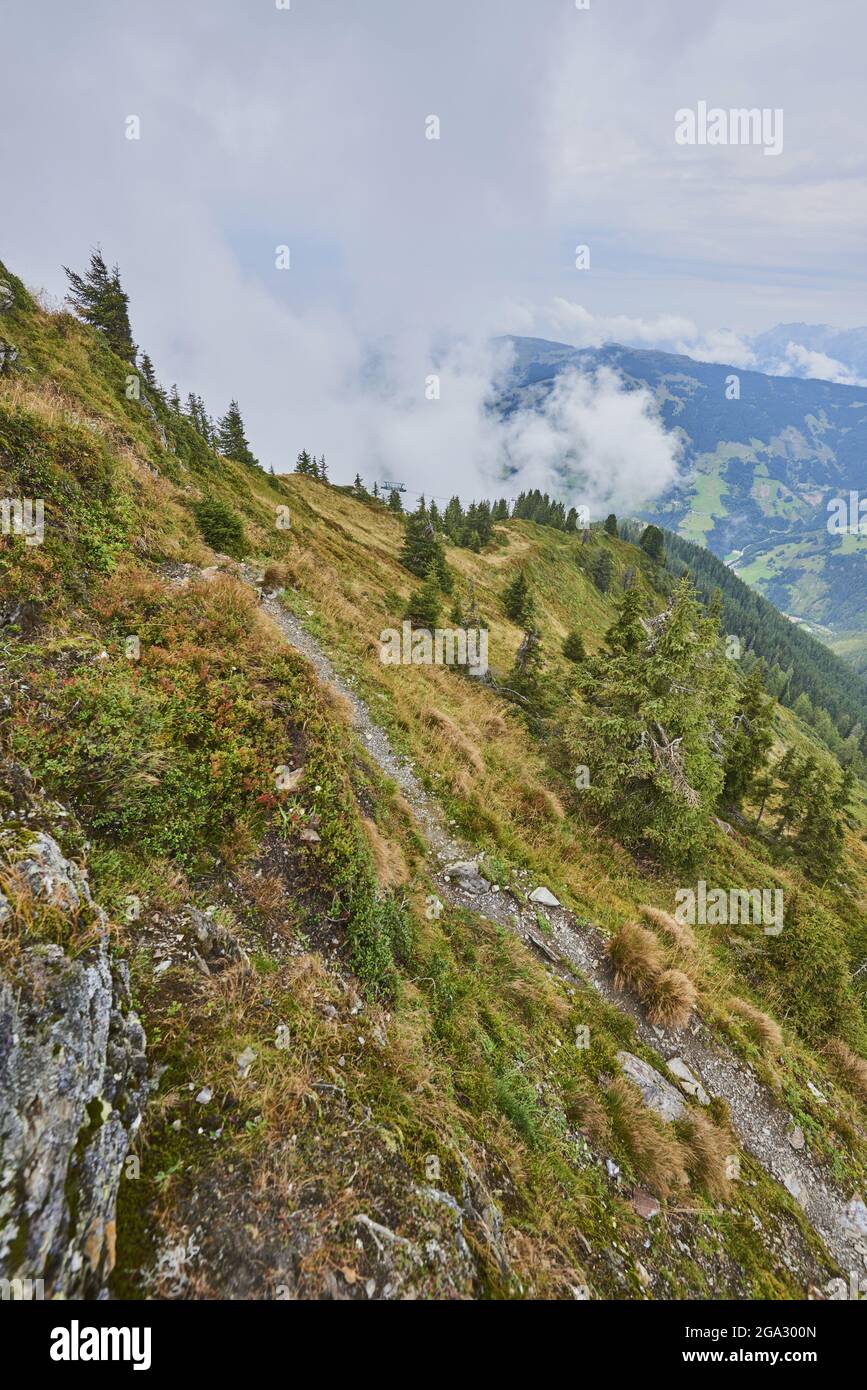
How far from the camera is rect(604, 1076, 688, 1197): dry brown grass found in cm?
782

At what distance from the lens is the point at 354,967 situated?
761cm

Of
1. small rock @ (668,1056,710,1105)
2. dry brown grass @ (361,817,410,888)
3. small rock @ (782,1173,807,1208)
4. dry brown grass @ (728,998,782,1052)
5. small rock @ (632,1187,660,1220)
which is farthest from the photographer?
dry brown grass @ (728,998,782,1052)

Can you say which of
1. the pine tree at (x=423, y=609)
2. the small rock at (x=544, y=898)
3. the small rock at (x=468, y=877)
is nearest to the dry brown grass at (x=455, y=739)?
the small rock at (x=468, y=877)

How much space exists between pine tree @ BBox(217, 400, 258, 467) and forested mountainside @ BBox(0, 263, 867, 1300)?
40950 millimetres

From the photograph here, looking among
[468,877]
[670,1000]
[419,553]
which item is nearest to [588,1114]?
[670,1000]

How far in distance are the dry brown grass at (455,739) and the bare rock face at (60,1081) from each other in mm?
11613

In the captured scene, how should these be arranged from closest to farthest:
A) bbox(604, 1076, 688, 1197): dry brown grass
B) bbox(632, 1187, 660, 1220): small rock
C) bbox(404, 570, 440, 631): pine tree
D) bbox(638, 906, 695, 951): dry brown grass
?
bbox(632, 1187, 660, 1220): small rock
bbox(604, 1076, 688, 1197): dry brown grass
bbox(638, 906, 695, 951): dry brown grass
bbox(404, 570, 440, 631): pine tree

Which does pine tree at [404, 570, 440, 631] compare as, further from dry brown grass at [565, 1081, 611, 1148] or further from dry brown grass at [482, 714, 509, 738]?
dry brown grass at [565, 1081, 611, 1148]

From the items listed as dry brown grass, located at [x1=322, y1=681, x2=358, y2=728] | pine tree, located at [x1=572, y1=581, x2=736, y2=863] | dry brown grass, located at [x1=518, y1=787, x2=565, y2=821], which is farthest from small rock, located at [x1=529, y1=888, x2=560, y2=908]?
dry brown grass, located at [x1=322, y1=681, x2=358, y2=728]

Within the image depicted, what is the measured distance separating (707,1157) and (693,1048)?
2411 mm

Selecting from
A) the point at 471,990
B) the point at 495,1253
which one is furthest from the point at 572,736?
the point at 495,1253

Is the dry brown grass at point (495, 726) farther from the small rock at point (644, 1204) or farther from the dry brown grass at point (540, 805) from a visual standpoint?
the small rock at point (644, 1204)

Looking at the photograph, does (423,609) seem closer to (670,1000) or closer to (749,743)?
(670,1000)
